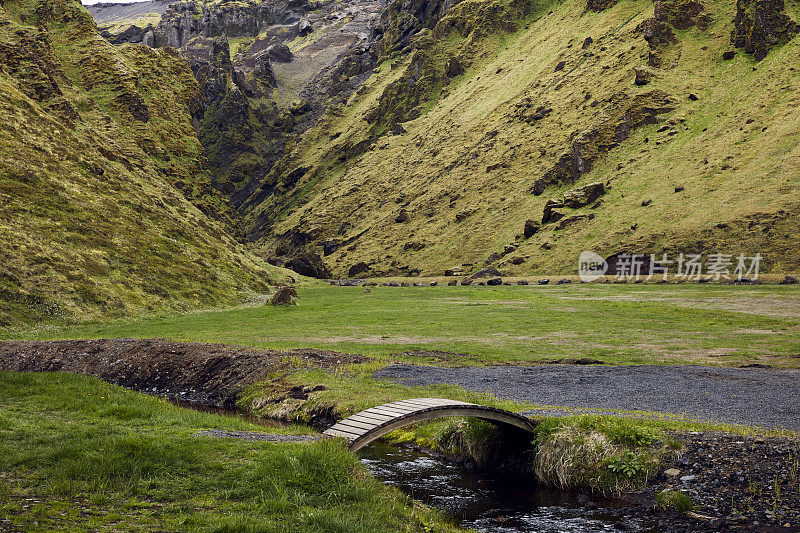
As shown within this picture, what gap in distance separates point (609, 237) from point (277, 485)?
359 feet

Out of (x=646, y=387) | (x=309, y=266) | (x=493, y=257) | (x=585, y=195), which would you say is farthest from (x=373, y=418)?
(x=309, y=266)

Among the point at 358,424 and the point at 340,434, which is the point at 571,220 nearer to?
the point at 358,424

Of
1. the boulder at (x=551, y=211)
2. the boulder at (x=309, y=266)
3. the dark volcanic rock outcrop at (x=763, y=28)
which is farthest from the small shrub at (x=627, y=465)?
the boulder at (x=309, y=266)

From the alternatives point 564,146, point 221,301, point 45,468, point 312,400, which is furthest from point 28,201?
point 564,146

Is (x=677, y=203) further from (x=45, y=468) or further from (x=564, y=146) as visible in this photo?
(x=45, y=468)

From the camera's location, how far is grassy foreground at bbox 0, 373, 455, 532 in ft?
33.5

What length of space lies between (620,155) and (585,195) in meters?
16.4

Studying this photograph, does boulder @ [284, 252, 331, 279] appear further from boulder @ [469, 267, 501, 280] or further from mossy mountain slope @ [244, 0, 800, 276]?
boulder @ [469, 267, 501, 280]

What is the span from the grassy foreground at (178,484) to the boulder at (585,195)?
126031 millimetres

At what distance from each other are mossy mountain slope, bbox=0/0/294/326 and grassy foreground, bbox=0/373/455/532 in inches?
1613

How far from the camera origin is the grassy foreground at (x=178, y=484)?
1020 centimetres

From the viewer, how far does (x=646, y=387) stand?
1014 inches

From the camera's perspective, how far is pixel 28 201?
64.1 meters

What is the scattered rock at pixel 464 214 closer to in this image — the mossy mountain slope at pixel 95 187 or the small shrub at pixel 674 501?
the mossy mountain slope at pixel 95 187
